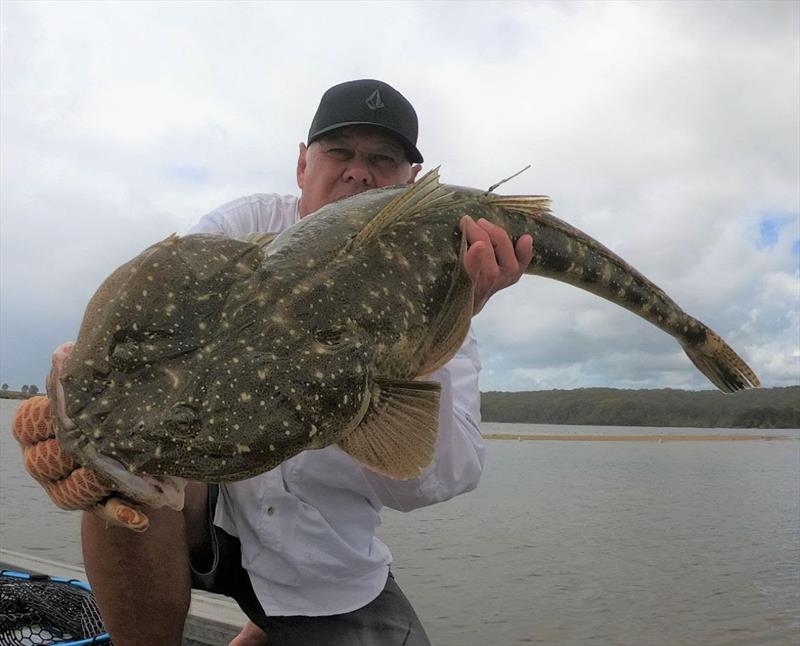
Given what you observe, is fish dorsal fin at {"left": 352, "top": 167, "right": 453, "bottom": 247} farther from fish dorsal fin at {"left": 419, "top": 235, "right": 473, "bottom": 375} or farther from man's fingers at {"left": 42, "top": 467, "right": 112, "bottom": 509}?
man's fingers at {"left": 42, "top": 467, "right": 112, "bottom": 509}

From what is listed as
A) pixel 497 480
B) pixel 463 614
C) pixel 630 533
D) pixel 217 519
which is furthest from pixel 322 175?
pixel 497 480

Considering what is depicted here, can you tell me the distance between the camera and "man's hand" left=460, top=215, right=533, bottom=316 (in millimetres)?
2713

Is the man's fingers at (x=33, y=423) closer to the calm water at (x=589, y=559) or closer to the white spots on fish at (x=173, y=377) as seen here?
the white spots on fish at (x=173, y=377)

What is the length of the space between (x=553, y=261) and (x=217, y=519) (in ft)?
6.85

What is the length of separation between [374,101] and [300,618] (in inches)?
107

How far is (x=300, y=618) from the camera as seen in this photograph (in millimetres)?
3523

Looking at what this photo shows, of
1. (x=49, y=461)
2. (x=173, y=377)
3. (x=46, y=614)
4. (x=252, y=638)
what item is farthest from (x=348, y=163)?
(x=46, y=614)

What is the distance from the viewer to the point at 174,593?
3449 mm

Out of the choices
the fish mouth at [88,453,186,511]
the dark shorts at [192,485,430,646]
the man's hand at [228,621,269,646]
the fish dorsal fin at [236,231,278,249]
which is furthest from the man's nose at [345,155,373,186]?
the man's hand at [228,621,269,646]

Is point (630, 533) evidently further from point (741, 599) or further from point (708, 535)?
point (741, 599)

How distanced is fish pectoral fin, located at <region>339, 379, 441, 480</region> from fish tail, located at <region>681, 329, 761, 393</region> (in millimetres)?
2022

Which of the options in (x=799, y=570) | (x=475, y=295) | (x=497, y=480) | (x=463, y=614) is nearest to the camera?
(x=475, y=295)

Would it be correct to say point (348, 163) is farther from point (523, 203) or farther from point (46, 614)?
point (46, 614)

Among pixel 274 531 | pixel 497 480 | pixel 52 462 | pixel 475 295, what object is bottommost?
pixel 497 480
